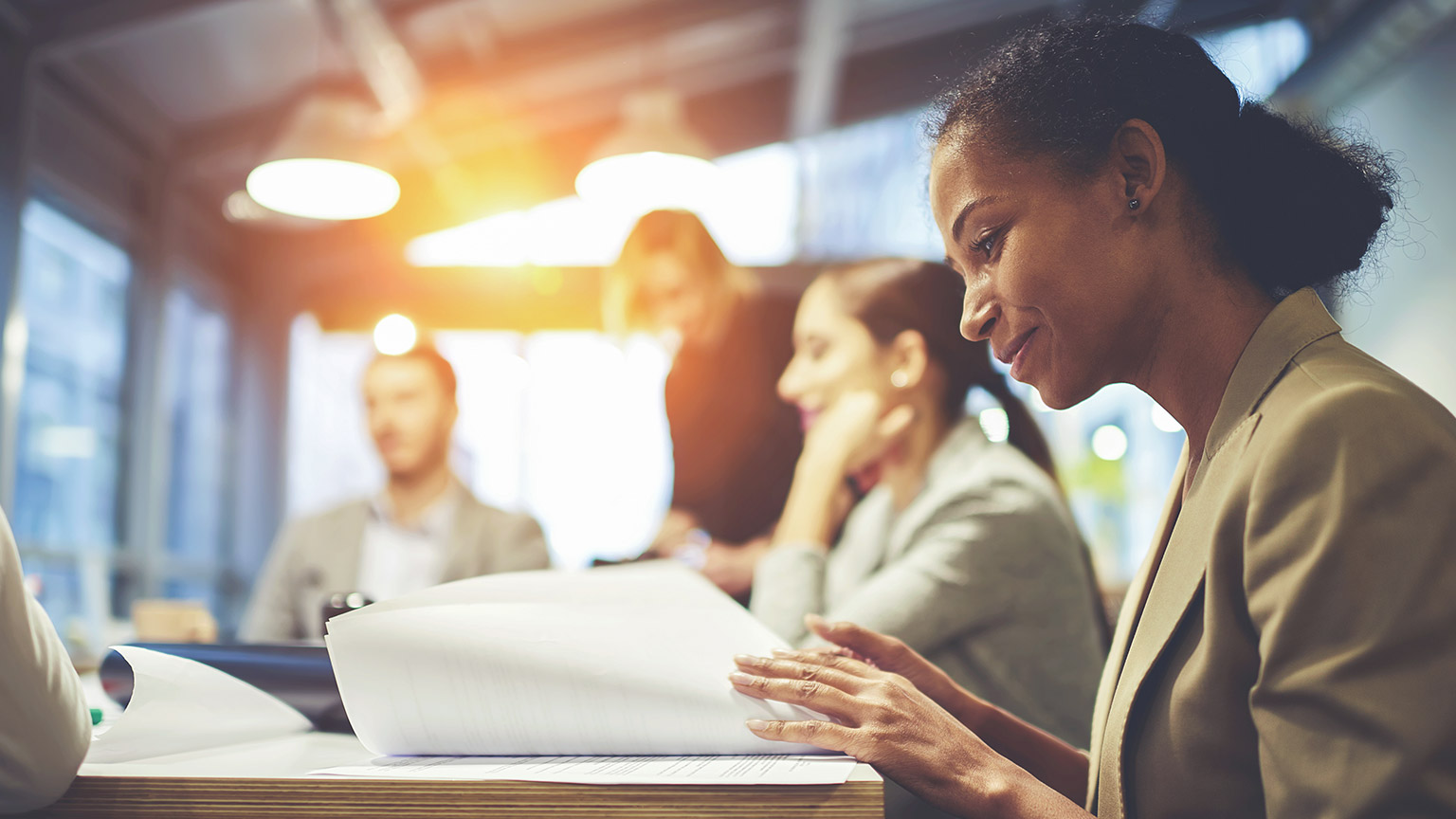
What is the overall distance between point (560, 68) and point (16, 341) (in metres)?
2.86

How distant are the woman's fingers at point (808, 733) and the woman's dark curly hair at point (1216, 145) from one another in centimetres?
44

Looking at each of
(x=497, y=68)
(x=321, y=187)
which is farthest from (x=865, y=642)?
(x=497, y=68)

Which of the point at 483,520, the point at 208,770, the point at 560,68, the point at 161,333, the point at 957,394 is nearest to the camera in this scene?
the point at 208,770

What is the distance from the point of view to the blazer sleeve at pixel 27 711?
0.54m

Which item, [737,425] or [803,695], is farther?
[737,425]

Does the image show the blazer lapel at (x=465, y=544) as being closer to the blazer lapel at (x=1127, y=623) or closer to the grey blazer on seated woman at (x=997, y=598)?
the grey blazer on seated woman at (x=997, y=598)

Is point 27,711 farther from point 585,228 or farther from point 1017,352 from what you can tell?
point 585,228

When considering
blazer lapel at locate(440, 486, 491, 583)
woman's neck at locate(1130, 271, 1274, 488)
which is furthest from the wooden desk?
blazer lapel at locate(440, 486, 491, 583)

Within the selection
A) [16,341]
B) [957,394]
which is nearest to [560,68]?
[16,341]

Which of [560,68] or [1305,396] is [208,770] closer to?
[1305,396]

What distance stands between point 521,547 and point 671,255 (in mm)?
889

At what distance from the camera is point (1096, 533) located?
5660mm

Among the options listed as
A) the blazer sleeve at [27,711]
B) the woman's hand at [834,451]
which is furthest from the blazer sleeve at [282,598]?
the blazer sleeve at [27,711]

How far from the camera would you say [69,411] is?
422cm
